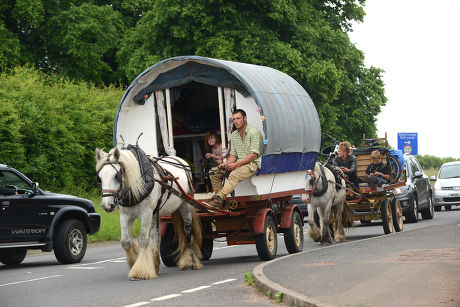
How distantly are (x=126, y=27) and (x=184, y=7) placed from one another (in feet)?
30.1

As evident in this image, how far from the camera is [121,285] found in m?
12.0

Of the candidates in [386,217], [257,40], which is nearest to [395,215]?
[386,217]

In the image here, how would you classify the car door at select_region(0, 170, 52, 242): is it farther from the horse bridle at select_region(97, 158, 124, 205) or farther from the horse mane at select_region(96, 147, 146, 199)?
the horse bridle at select_region(97, 158, 124, 205)

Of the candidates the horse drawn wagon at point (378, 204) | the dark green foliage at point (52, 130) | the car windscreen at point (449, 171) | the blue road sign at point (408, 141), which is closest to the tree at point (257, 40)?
the blue road sign at point (408, 141)

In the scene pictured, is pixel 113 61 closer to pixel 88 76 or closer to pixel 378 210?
pixel 88 76

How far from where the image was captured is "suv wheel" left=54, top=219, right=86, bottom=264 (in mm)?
16812

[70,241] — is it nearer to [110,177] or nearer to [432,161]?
[110,177]

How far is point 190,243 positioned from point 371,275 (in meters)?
4.51

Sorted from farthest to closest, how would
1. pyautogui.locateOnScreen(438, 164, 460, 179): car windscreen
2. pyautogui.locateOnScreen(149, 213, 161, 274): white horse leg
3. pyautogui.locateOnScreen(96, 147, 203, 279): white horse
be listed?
pyautogui.locateOnScreen(438, 164, 460, 179): car windscreen
pyautogui.locateOnScreen(149, 213, 161, 274): white horse leg
pyautogui.locateOnScreen(96, 147, 203, 279): white horse

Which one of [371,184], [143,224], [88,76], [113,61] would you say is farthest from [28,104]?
[113,61]

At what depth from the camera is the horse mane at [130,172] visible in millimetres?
12508

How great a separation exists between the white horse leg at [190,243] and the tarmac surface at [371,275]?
1598 millimetres

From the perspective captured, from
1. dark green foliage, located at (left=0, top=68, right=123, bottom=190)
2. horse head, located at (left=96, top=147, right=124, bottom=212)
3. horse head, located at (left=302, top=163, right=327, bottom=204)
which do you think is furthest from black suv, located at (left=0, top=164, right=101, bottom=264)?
dark green foliage, located at (left=0, top=68, right=123, bottom=190)

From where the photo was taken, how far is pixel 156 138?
1588 centimetres
